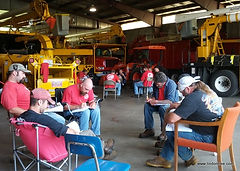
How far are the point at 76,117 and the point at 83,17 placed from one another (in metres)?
21.6

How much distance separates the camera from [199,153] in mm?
3955

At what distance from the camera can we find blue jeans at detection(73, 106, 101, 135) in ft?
13.6

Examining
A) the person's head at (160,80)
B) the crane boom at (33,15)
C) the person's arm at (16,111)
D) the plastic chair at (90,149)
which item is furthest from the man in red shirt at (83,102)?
the crane boom at (33,15)

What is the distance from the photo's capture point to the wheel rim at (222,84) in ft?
32.3

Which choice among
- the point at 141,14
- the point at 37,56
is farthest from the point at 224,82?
the point at 141,14

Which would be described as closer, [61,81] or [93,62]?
[61,81]

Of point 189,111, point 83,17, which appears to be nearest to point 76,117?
point 189,111

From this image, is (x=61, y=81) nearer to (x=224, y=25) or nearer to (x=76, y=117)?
(x=76, y=117)

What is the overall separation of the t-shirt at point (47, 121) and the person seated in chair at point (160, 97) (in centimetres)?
210

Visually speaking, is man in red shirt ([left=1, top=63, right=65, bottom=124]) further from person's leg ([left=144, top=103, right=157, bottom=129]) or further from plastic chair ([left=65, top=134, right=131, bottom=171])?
person's leg ([left=144, top=103, right=157, bottom=129])

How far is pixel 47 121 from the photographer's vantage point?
2600 mm

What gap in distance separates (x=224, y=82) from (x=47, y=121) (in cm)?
857

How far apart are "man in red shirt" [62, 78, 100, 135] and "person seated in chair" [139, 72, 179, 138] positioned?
36.1 inches

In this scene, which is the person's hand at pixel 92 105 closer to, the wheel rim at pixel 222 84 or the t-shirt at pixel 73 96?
the t-shirt at pixel 73 96
